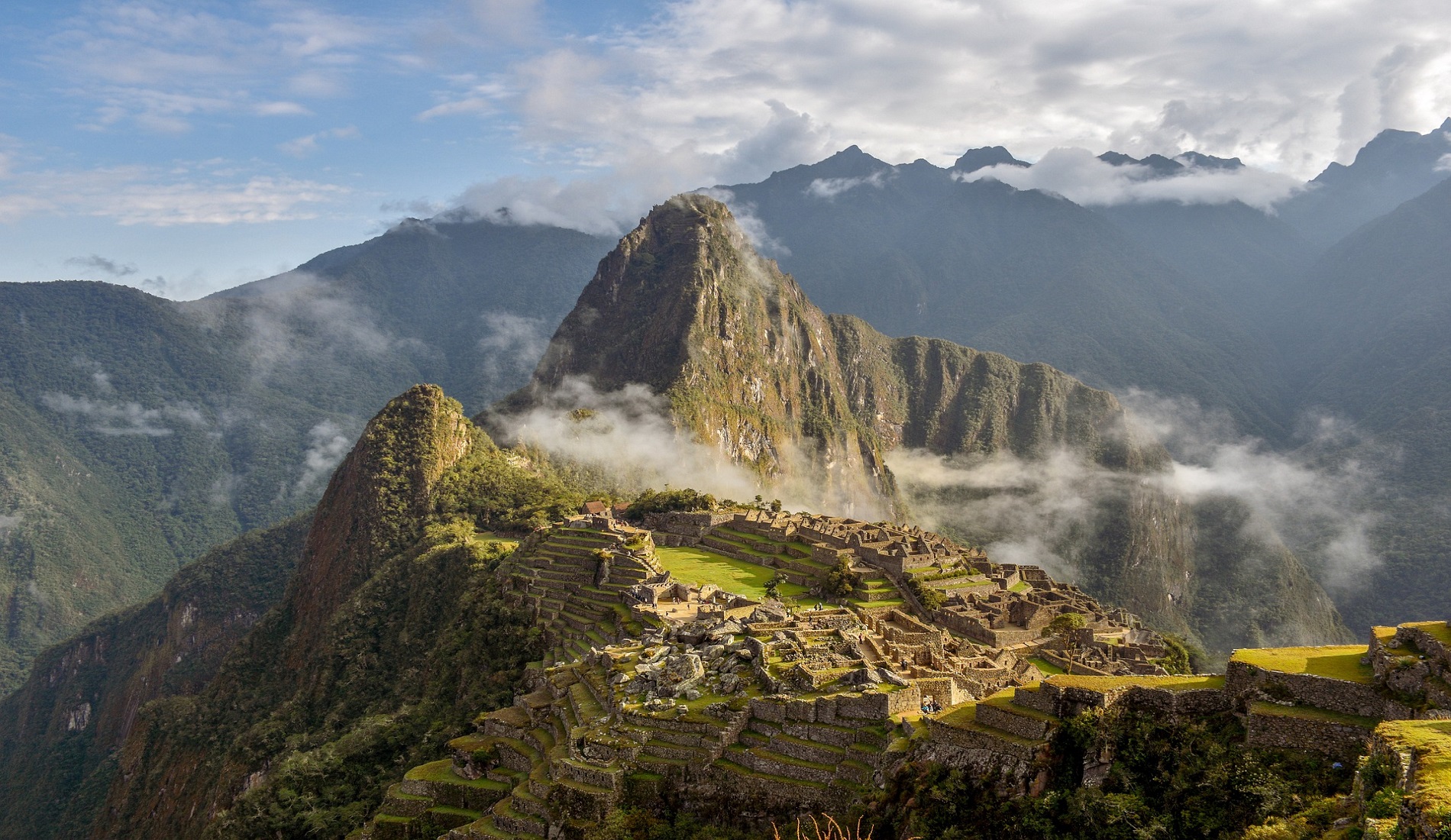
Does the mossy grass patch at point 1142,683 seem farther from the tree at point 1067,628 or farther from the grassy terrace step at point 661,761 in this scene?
the tree at point 1067,628

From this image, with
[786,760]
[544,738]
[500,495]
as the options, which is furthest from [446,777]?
[500,495]

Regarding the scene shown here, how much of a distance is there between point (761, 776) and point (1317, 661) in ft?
43.2

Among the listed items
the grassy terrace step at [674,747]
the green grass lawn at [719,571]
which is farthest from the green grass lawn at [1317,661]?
the green grass lawn at [719,571]

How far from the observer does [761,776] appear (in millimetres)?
25797

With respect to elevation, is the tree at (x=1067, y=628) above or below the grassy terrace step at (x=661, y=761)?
below

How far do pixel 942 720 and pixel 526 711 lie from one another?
704 inches

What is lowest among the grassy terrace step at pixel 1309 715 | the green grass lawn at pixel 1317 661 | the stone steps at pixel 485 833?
the stone steps at pixel 485 833

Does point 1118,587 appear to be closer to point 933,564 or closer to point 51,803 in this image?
point 933,564

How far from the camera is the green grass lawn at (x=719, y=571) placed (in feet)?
201

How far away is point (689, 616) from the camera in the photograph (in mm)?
45219

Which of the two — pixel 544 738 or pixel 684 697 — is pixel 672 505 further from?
pixel 684 697

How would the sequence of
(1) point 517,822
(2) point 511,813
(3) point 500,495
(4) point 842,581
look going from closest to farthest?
(1) point 517,822, (2) point 511,813, (4) point 842,581, (3) point 500,495

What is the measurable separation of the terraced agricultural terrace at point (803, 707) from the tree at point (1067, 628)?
34cm

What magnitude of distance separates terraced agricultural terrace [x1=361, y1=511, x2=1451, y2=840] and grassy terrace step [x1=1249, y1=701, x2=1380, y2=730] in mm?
37
